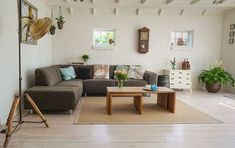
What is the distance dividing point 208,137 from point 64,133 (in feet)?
6.75

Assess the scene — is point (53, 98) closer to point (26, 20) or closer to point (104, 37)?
point (26, 20)

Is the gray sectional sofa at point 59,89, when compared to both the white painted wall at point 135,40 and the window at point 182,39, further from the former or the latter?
the window at point 182,39

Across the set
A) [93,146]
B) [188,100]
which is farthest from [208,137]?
[188,100]

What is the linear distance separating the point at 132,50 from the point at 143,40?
48 cm

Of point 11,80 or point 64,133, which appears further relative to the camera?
point 11,80

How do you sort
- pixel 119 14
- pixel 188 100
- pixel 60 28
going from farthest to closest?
1. pixel 119 14
2. pixel 60 28
3. pixel 188 100

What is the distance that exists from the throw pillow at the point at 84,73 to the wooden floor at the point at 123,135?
2.43 m

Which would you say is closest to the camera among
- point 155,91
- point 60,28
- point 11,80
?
point 11,80

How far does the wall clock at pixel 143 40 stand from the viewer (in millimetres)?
7125

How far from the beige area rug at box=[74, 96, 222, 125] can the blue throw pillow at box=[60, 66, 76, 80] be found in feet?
3.05

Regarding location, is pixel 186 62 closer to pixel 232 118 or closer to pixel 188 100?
pixel 188 100

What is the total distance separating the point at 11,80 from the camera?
3.85 m

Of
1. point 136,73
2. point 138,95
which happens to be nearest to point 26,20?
point 138,95

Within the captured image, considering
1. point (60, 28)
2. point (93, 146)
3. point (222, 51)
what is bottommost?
point (93, 146)
